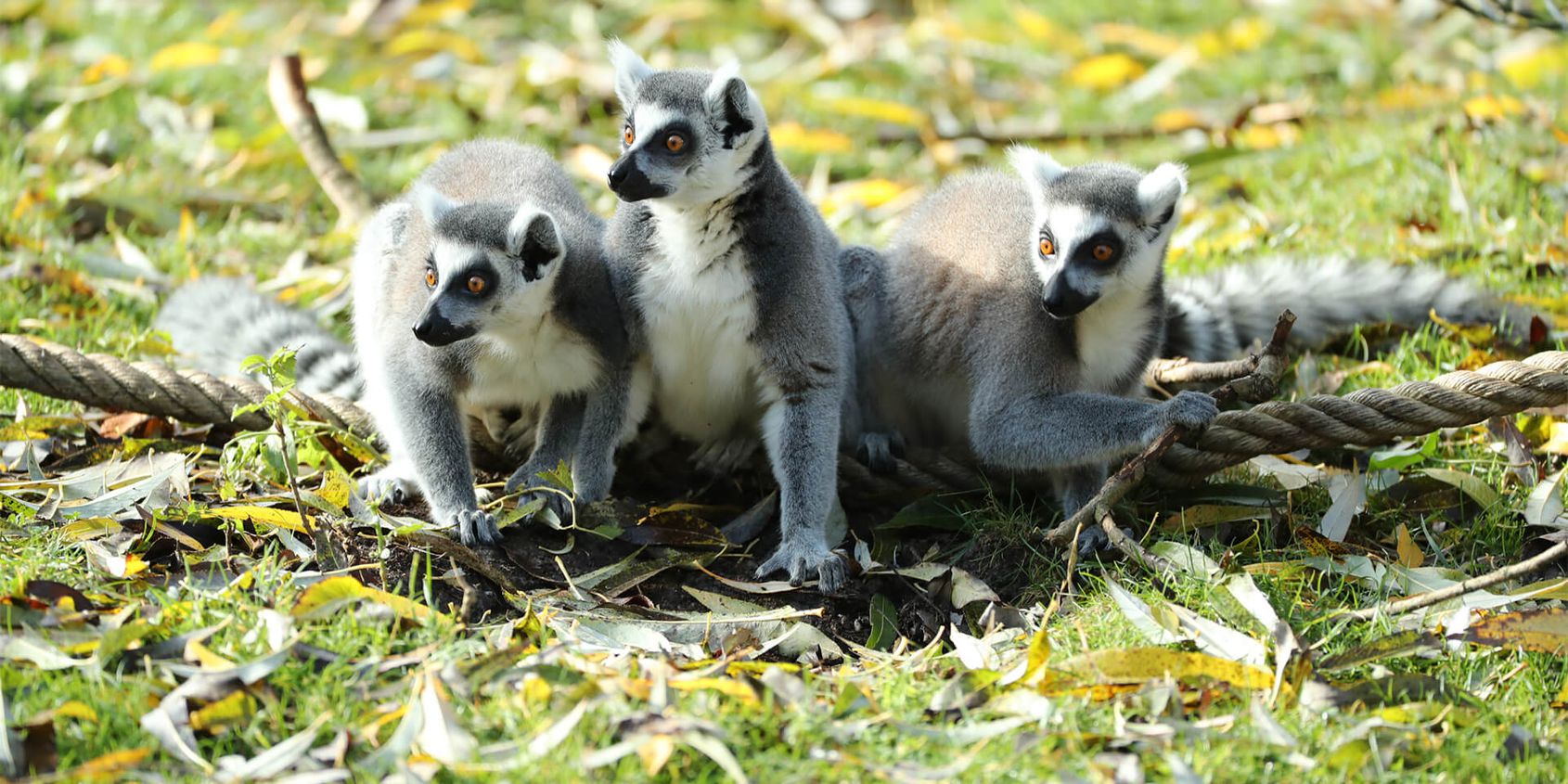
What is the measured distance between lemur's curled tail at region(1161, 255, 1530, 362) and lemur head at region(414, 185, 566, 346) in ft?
7.43

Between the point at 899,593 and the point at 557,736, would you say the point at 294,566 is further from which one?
the point at 899,593

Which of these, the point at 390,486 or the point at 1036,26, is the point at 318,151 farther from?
the point at 1036,26

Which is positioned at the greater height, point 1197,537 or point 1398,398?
point 1398,398

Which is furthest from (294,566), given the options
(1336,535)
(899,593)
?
(1336,535)

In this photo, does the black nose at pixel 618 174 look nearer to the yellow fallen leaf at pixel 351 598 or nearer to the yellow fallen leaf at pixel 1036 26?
the yellow fallen leaf at pixel 351 598

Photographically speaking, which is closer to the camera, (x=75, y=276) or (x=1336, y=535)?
(x=1336, y=535)

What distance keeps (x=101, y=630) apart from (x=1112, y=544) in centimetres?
264

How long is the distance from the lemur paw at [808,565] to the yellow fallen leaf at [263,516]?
1.30 m

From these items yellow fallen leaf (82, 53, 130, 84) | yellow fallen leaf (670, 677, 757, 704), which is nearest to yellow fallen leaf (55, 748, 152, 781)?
yellow fallen leaf (670, 677, 757, 704)

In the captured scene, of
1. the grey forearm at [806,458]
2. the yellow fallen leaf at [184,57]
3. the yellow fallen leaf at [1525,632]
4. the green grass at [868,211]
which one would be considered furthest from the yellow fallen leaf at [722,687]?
the yellow fallen leaf at [184,57]

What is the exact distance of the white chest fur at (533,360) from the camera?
423 cm

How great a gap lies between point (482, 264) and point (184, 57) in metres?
4.88

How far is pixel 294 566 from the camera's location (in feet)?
12.1

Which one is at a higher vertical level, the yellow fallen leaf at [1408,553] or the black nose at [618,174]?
the black nose at [618,174]
